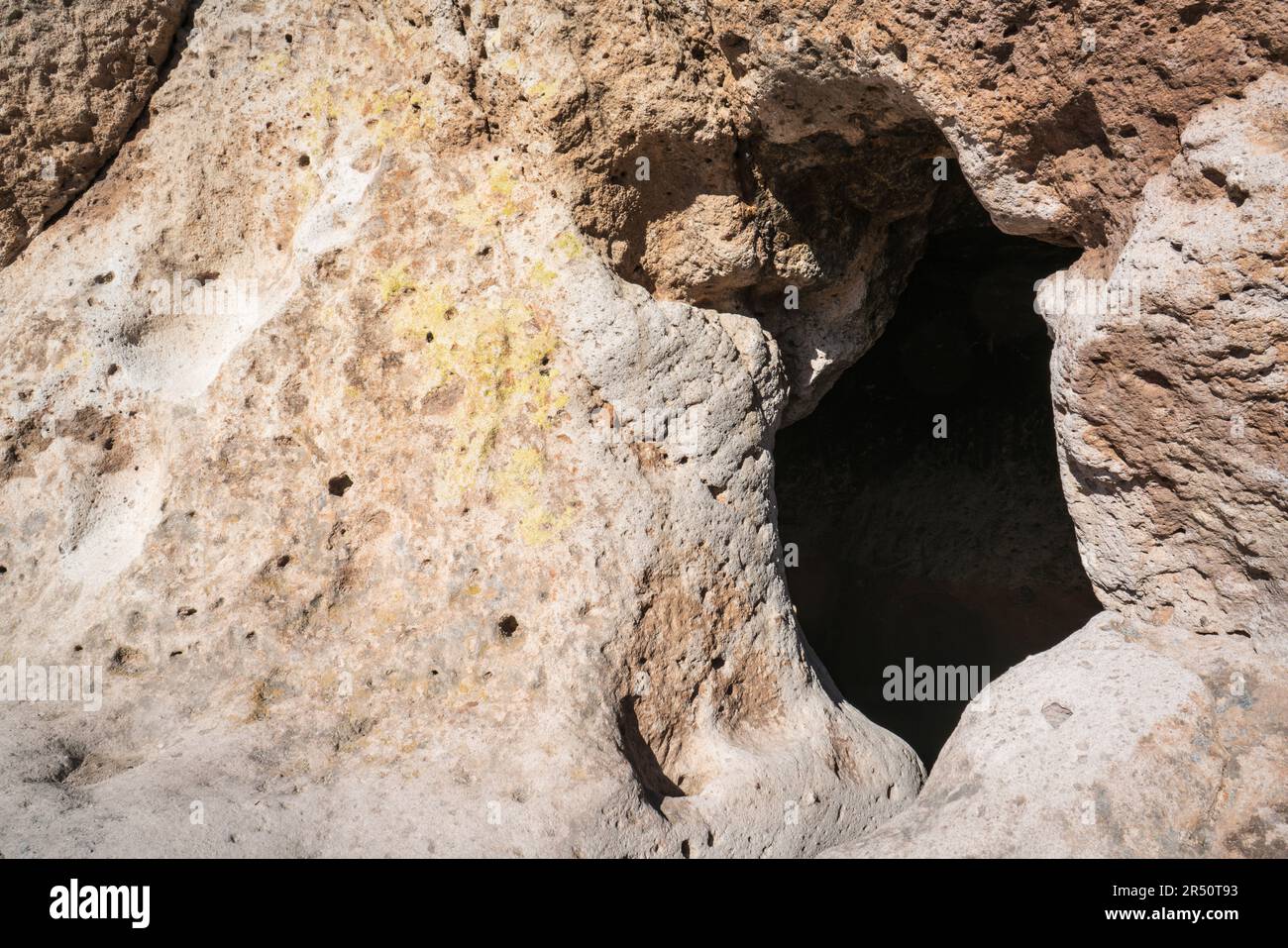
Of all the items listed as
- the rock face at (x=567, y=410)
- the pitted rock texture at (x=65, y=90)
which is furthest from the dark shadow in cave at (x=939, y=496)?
the pitted rock texture at (x=65, y=90)

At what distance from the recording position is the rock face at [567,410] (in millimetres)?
2148

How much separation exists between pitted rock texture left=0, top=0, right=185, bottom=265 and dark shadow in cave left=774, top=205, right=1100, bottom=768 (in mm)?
2591

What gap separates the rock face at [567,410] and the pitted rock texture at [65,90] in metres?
0.01

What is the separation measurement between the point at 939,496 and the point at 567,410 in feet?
7.64

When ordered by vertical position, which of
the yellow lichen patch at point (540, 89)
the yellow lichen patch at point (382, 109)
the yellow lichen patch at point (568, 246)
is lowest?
the yellow lichen patch at point (568, 246)

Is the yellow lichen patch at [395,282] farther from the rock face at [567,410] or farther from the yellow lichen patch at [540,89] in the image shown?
the yellow lichen patch at [540,89]

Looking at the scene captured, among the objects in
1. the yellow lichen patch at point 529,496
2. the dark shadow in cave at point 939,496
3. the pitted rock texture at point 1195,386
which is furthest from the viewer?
the dark shadow in cave at point 939,496

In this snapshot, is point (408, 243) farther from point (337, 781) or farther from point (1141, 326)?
point (1141, 326)

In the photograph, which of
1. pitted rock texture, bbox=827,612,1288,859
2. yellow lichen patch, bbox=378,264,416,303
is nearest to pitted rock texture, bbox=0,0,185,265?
yellow lichen patch, bbox=378,264,416,303

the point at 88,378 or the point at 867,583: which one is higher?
the point at 88,378

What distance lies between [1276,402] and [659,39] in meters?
1.48

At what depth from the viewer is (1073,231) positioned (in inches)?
95.9

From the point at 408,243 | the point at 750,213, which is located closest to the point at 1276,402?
the point at 750,213

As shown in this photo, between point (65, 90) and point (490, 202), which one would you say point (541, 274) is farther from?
point (65, 90)
